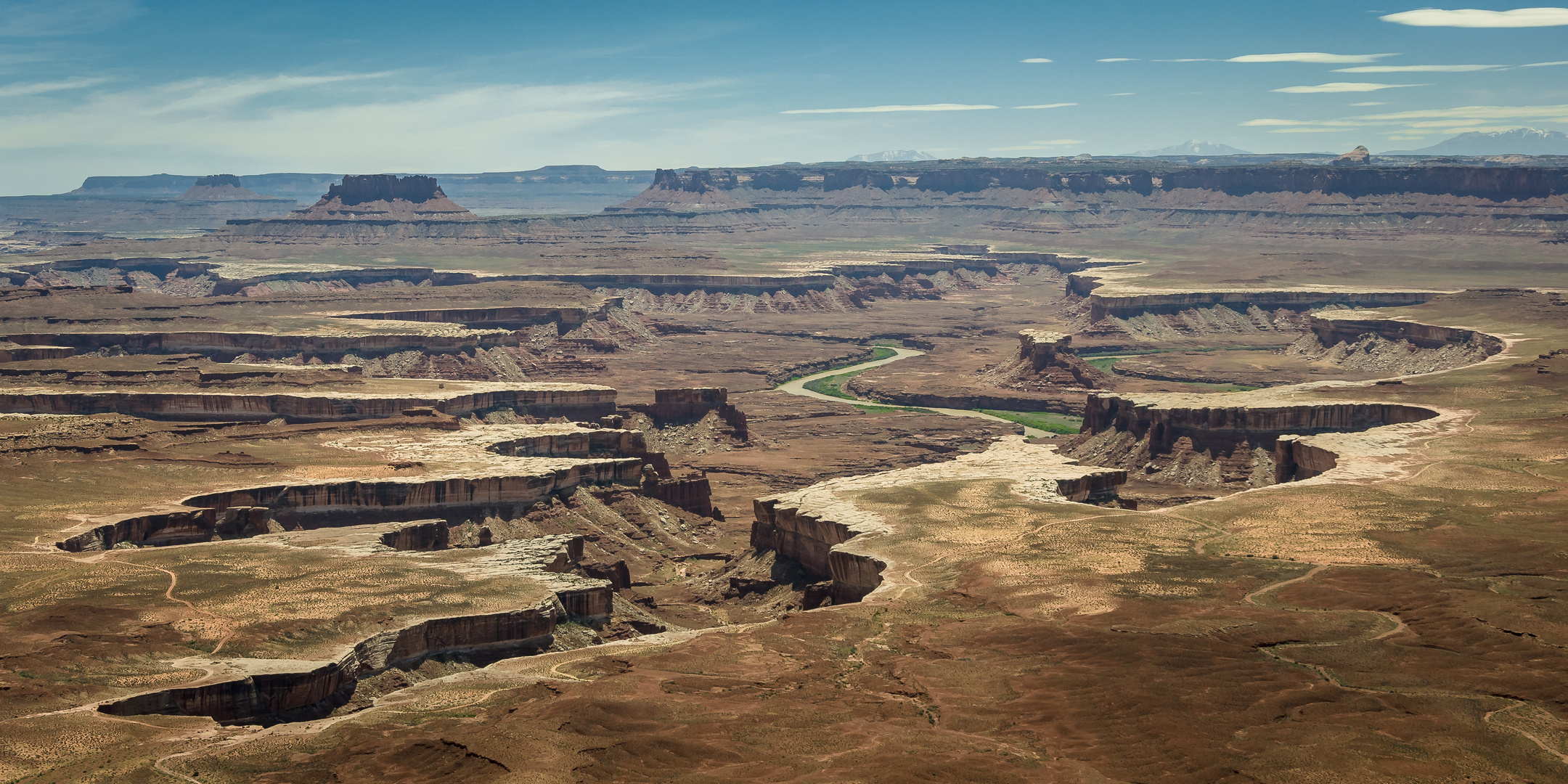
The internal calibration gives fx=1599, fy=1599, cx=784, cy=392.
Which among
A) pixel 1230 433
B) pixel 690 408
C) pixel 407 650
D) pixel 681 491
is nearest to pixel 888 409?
pixel 690 408

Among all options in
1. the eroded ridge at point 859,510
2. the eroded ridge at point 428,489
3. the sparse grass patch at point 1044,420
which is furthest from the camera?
the sparse grass patch at point 1044,420

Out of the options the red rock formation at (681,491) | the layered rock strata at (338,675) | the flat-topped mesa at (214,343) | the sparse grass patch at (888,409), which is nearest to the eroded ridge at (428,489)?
the red rock formation at (681,491)

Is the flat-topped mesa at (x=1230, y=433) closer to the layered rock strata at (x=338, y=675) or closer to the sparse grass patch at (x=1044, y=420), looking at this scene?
the sparse grass patch at (x=1044, y=420)

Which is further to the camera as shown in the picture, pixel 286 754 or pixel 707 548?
pixel 707 548

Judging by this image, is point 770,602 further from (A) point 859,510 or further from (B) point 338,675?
(B) point 338,675

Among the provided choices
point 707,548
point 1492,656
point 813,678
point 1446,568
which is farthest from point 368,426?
point 1492,656

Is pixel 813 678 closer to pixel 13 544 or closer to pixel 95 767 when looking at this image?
pixel 95 767
